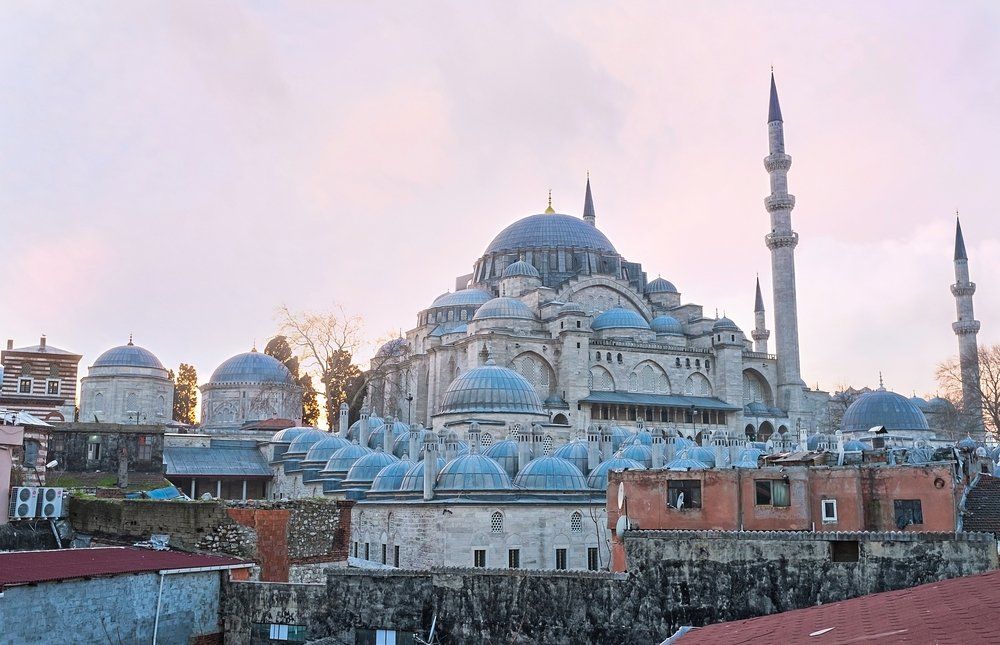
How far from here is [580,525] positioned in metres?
25.2

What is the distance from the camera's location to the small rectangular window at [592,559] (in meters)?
25.2

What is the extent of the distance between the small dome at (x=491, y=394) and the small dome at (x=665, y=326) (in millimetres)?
17740

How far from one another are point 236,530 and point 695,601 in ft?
23.0

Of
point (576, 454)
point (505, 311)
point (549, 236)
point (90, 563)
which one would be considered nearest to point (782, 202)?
point (549, 236)

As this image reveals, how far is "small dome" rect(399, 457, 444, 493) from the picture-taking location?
25.6m

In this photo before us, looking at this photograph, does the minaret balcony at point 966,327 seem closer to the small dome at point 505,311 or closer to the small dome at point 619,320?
the small dome at point 619,320

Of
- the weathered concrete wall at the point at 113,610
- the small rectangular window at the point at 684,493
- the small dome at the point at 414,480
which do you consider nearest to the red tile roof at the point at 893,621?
the small rectangular window at the point at 684,493

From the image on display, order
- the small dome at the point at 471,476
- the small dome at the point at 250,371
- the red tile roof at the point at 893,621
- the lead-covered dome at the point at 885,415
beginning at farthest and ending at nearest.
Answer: the small dome at the point at 250,371 → the lead-covered dome at the point at 885,415 → the small dome at the point at 471,476 → the red tile roof at the point at 893,621

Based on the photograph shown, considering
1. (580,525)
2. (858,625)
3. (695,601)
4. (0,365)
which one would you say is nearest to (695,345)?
(580,525)

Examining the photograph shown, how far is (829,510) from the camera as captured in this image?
15.9 meters

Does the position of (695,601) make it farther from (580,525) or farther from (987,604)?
(580,525)

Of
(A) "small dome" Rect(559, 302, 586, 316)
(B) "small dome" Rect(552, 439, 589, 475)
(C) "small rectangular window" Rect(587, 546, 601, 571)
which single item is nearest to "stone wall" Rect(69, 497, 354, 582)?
(C) "small rectangular window" Rect(587, 546, 601, 571)

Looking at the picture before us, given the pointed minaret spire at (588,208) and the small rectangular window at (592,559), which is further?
the pointed minaret spire at (588,208)

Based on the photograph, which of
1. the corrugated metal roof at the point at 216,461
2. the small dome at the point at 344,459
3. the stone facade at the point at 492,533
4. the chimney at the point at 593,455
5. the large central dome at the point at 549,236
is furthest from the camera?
the large central dome at the point at 549,236
